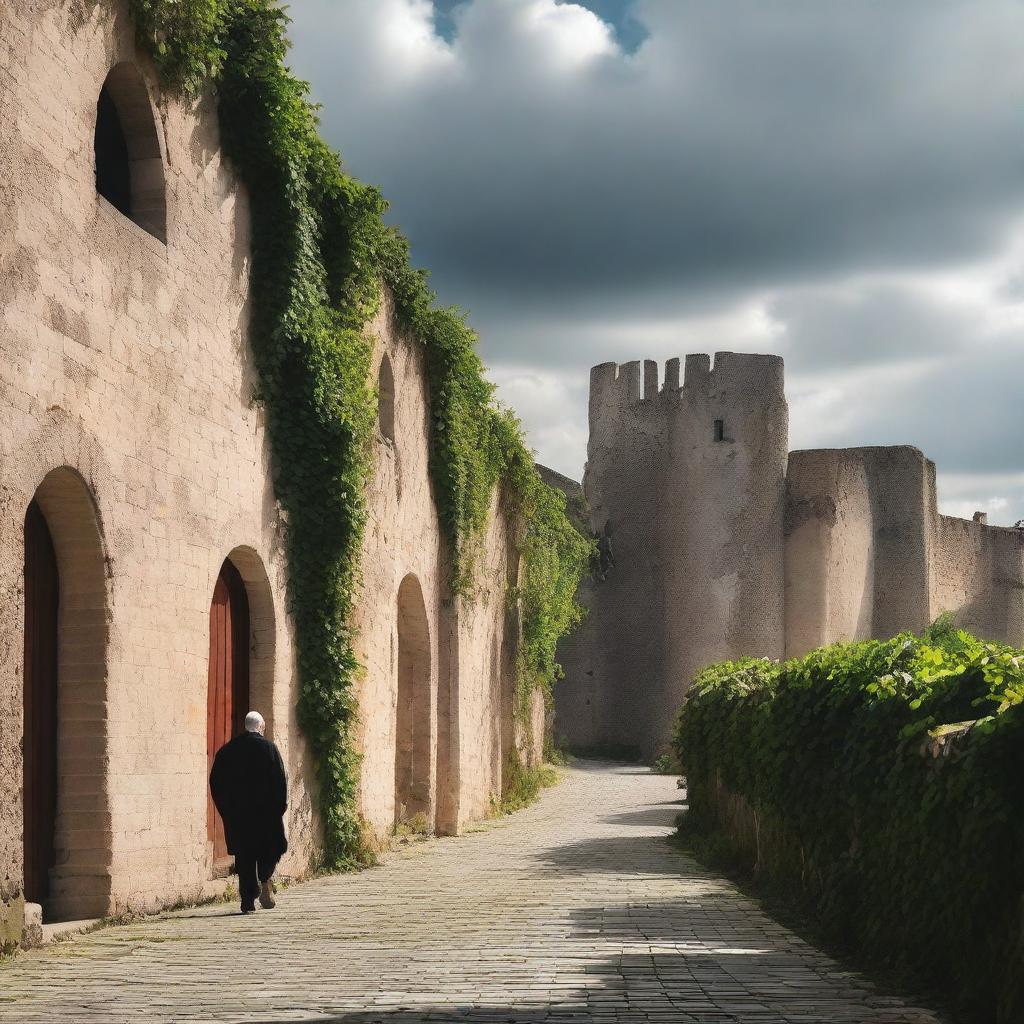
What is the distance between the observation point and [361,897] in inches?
406

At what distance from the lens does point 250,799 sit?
962 cm

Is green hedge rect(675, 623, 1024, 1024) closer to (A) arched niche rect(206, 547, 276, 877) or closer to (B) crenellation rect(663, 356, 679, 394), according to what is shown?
(A) arched niche rect(206, 547, 276, 877)

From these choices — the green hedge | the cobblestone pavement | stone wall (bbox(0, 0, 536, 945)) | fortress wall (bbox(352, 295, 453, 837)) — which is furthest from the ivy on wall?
the green hedge

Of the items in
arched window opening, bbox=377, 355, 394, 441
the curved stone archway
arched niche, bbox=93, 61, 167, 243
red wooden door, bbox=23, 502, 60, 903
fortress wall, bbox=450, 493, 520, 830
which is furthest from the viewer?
fortress wall, bbox=450, 493, 520, 830

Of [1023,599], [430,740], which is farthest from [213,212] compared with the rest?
[1023,599]

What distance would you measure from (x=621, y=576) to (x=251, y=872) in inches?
1079

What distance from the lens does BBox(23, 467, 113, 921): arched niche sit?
339 inches

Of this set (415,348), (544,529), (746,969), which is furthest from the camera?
(544,529)

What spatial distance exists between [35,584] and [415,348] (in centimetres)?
851

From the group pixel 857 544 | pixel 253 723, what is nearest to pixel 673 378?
pixel 857 544

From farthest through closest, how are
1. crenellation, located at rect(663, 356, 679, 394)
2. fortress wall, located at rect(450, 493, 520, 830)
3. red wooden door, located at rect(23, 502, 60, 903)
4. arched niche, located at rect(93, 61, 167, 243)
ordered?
1. crenellation, located at rect(663, 356, 679, 394)
2. fortress wall, located at rect(450, 493, 520, 830)
3. arched niche, located at rect(93, 61, 167, 243)
4. red wooden door, located at rect(23, 502, 60, 903)

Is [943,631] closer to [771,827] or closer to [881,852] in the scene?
[771,827]

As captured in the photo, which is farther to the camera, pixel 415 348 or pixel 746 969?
pixel 415 348

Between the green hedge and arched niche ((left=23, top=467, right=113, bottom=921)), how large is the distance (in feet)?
13.9
